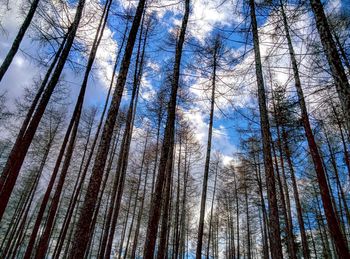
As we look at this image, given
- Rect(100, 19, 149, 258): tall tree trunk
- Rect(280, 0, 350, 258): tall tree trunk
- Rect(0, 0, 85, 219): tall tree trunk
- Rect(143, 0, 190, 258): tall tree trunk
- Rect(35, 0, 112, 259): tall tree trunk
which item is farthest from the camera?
Rect(100, 19, 149, 258): tall tree trunk

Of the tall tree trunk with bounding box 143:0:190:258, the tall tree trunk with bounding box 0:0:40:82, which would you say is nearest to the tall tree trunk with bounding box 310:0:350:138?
the tall tree trunk with bounding box 143:0:190:258

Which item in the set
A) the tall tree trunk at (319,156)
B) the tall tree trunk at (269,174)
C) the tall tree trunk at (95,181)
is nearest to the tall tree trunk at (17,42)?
the tall tree trunk at (95,181)

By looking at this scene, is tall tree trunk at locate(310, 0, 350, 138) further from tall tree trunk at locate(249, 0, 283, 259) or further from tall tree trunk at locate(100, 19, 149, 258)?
tall tree trunk at locate(100, 19, 149, 258)

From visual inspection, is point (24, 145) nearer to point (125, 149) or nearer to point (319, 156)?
point (125, 149)

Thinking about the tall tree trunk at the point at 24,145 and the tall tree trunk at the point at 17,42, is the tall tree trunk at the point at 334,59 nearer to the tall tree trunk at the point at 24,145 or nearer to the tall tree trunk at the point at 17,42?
the tall tree trunk at the point at 24,145

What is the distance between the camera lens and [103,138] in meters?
5.04

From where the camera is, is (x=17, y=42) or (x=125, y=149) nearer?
(x=17, y=42)

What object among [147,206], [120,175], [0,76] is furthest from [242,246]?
[0,76]

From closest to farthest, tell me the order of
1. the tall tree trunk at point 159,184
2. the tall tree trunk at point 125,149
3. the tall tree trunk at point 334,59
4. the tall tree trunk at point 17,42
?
the tall tree trunk at point 334,59 → the tall tree trunk at point 159,184 → the tall tree trunk at point 17,42 → the tall tree trunk at point 125,149

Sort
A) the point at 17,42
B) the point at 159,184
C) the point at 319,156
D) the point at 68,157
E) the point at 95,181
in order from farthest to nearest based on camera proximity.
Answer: the point at 68,157, the point at 17,42, the point at 159,184, the point at 319,156, the point at 95,181

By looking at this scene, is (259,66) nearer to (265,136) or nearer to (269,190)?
(265,136)

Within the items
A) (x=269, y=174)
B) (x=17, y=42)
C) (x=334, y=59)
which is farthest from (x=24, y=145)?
(x=334, y=59)

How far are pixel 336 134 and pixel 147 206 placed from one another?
18.9 meters

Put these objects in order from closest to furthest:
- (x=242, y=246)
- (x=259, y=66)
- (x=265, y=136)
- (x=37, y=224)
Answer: (x=265, y=136) < (x=259, y=66) < (x=37, y=224) < (x=242, y=246)
